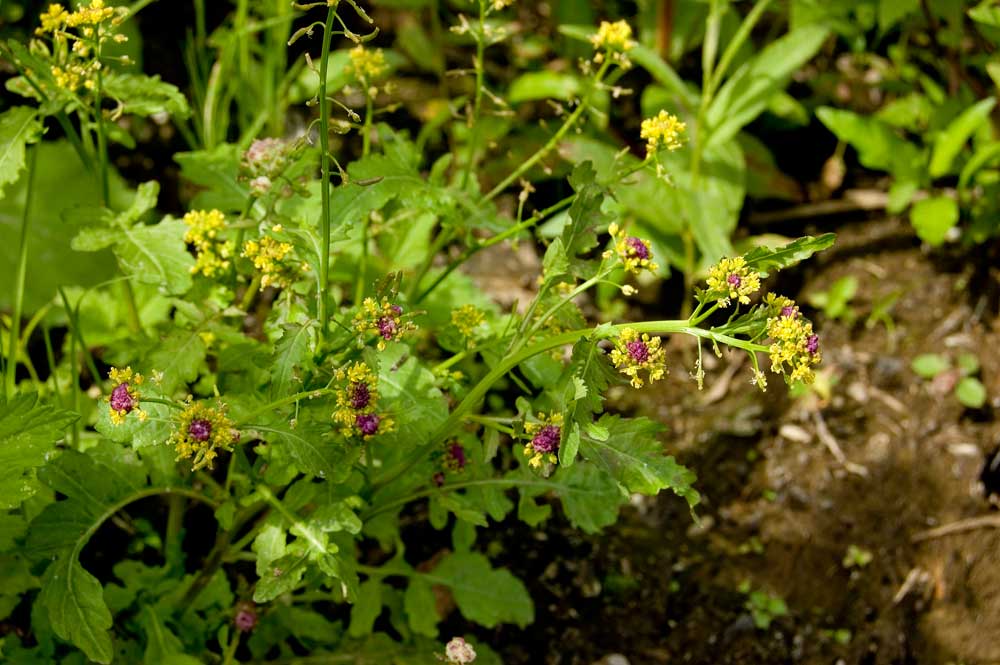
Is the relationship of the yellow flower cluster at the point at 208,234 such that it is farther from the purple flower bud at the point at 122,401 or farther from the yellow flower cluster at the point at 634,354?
the yellow flower cluster at the point at 634,354

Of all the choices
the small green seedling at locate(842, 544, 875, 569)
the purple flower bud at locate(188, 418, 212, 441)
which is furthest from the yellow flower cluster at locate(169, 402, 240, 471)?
the small green seedling at locate(842, 544, 875, 569)

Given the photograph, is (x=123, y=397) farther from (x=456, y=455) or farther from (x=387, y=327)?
(x=456, y=455)

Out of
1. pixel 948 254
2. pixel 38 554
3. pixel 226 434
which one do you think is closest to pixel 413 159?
pixel 226 434

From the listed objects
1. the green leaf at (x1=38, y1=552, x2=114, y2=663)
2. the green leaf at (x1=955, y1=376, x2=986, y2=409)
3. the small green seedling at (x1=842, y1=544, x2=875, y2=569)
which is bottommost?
the small green seedling at (x1=842, y1=544, x2=875, y2=569)

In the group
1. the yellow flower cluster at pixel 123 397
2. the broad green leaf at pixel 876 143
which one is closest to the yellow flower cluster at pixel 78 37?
the yellow flower cluster at pixel 123 397

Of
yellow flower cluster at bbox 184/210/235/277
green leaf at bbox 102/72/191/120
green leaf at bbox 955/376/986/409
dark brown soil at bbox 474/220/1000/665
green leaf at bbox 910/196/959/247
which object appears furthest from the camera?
green leaf at bbox 910/196/959/247

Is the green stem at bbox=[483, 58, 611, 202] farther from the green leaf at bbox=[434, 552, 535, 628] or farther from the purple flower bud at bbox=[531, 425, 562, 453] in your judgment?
the green leaf at bbox=[434, 552, 535, 628]

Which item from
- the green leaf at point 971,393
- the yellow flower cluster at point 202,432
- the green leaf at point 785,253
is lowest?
the green leaf at point 971,393

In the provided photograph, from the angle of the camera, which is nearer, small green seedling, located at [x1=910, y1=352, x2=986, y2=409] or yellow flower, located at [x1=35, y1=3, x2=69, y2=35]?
yellow flower, located at [x1=35, y1=3, x2=69, y2=35]
